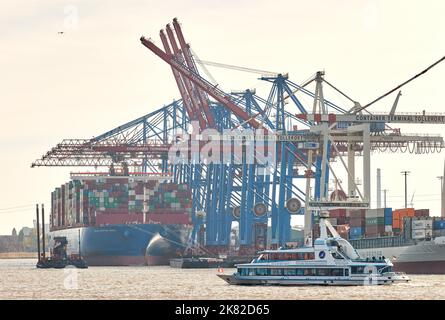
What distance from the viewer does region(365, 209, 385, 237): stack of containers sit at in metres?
136

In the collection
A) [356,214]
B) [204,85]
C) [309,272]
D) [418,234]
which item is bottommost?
[309,272]

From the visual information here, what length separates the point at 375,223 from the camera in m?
137

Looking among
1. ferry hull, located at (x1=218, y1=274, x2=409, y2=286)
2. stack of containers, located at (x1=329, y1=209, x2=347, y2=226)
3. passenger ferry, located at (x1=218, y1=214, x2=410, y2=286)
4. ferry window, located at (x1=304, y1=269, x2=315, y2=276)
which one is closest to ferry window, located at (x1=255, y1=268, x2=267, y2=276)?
passenger ferry, located at (x1=218, y1=214, x2=410, y2=286)

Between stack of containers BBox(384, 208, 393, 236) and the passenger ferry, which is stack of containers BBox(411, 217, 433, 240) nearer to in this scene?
stack of containers BBox(384, 208, 393, 236)

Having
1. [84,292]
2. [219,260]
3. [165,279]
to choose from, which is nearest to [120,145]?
[219,260]

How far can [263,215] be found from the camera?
18525 cm

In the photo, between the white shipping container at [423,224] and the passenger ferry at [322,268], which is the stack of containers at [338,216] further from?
the passenger ferry at [322,268]

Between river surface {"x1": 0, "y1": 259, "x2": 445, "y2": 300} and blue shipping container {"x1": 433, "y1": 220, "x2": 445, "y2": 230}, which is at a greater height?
blue shipping container {"x1": 433, "y1": 220, "x2": 445, "y2": 230}

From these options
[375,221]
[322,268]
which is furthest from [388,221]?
[322,268]

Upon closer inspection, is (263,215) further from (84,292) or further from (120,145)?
(84,292)

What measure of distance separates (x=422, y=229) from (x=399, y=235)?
11.0ft

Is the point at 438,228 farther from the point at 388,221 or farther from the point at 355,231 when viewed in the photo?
the point at 355,231

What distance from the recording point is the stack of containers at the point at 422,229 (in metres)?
133
